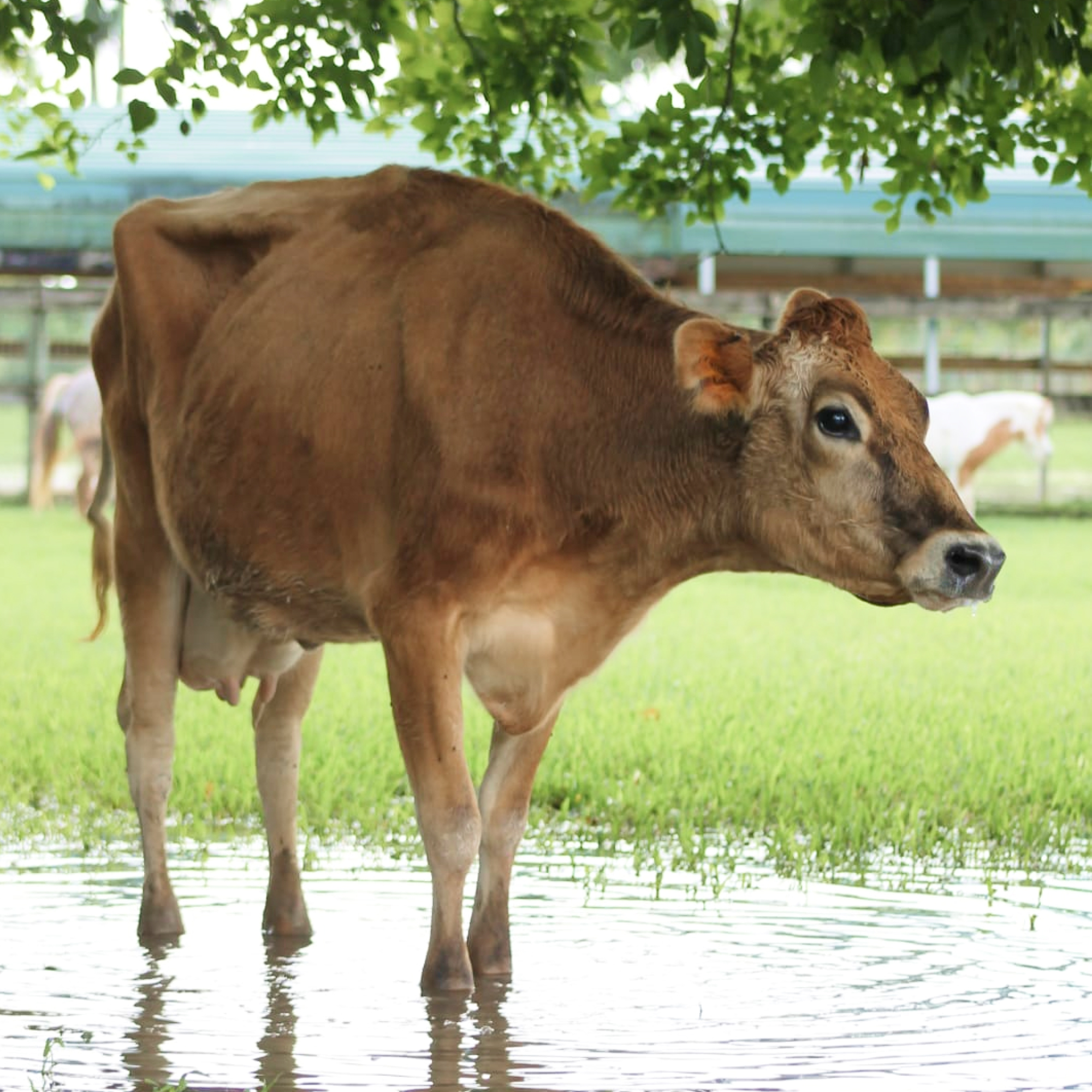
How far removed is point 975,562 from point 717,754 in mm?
3766

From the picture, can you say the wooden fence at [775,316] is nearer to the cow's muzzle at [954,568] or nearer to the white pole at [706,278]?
the white pole at [706,278]

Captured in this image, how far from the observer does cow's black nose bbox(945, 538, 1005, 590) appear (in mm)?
4797

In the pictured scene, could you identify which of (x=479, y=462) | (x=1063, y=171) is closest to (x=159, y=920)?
(x=479, y=462)

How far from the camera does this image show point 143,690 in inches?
254

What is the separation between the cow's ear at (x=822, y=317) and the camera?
5285 millimetres

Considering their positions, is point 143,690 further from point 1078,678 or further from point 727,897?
point 1078,678

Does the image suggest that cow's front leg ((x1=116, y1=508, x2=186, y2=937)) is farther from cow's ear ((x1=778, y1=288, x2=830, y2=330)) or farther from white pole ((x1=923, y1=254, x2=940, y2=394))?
white pole ((x1=923, y1=254, x2=940, y2=394))

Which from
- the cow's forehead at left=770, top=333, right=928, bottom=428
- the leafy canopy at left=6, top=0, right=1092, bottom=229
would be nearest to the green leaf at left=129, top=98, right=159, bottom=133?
the leafy canopy at left=6, top=0, right=1092, bottom=229

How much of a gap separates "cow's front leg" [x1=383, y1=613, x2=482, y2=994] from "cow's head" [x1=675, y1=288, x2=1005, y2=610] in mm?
838

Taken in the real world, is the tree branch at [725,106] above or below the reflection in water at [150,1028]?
above

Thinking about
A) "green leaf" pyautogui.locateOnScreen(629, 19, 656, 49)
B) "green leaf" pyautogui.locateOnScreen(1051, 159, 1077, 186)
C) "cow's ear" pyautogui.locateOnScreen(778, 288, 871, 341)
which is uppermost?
"green leaf" pyautogui.locateOnScreen(629, 19, 656, 49)

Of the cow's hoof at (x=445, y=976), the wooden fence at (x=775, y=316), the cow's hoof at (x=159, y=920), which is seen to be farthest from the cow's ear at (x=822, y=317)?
the wooden fence at (x=775, y=316)

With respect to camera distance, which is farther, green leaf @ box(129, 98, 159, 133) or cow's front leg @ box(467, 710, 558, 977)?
green leaf @ box(129, 98, 159, 133)

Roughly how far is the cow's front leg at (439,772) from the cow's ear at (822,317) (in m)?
1.15
